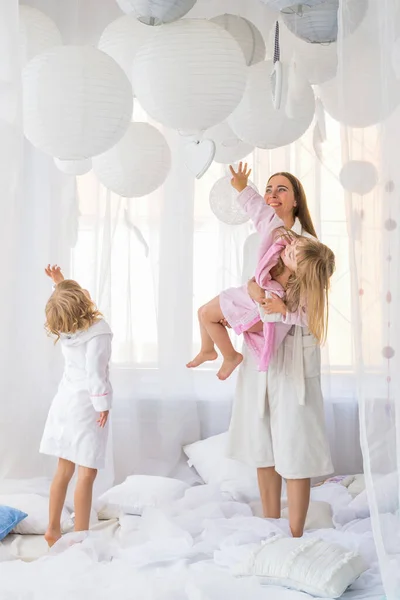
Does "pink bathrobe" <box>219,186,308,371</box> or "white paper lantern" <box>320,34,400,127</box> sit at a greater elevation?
"white paper lantern" <box>320,34,400,127</box>

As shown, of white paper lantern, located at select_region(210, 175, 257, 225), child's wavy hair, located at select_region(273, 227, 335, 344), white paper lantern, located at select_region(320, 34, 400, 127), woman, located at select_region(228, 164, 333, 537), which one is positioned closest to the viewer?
white paper lantern, located at select_region(320, 34, 400, 127)

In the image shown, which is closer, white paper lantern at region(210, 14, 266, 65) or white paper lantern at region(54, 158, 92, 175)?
white paper lantern at region(210, 14, 266, 65)

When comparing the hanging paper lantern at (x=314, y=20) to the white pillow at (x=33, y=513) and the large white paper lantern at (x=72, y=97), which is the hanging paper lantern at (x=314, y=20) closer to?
the large white paper lantern at (x=72, y=97)

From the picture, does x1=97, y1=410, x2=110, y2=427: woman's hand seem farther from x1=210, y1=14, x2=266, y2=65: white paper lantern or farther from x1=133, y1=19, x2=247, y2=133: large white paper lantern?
x1=210, y1=14, x2=266, y2=65: white paper lantern

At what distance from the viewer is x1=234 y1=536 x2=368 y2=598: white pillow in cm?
186

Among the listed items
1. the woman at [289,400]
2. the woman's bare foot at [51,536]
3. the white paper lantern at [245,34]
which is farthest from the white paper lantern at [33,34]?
the woman's bare foot at [51,536]

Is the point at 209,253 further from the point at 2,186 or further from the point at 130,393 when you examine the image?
the point at 2,186

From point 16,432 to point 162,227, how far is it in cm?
103

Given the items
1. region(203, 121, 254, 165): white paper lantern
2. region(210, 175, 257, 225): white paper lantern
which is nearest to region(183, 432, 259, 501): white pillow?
region(210, 175, 257, 225): white paper lantern

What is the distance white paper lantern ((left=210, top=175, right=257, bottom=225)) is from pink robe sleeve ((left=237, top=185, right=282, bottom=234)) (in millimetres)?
355

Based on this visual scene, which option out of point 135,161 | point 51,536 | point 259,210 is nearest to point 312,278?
point 259,210

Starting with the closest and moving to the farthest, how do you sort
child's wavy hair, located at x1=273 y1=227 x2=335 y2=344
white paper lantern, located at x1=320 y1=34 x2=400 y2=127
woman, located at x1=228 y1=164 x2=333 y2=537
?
1. white paper lantern, located at x1=320 y1=34 x2=400 y2=127
2. child's wavy hair, located at x1=273 y1=227 x2=335 y2=344
3. woman, located at x1=228 y1=164 x2=333 y2=537

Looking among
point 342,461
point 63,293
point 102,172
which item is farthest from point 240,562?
point 342,461

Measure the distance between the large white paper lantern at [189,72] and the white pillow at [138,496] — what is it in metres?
1.48
